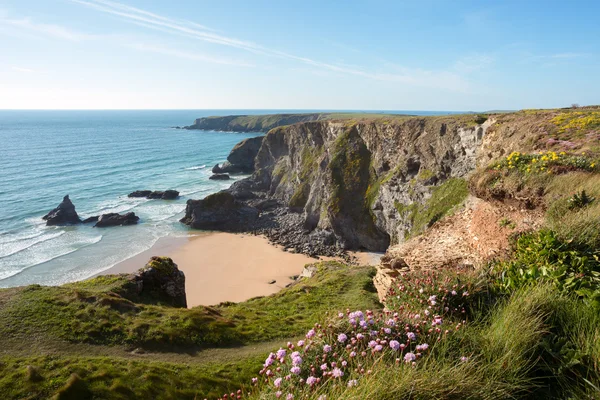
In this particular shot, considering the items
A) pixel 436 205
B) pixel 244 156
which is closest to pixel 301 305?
Answer: pixel 436 205

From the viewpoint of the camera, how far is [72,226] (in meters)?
59.9

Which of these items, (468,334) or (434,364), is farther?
(468,334)

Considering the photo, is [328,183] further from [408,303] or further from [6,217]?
[6,217]

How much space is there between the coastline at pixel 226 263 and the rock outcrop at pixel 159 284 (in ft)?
39.3

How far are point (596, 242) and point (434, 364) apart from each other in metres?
7.10

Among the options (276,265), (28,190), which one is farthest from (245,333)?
(28,190)

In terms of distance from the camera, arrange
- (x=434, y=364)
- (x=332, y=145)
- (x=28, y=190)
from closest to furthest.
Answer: (x=434, y=364) < (x=332, y=145) < (x=28, y=190)

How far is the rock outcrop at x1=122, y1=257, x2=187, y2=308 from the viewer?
76.7 feet

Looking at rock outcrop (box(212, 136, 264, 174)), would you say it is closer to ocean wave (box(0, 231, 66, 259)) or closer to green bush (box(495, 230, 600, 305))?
ocean wave (box(0, 231, 66, 259))

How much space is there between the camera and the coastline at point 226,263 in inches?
1577

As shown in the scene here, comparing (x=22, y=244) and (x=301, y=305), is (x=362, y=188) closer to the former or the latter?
(x=301, y=305)

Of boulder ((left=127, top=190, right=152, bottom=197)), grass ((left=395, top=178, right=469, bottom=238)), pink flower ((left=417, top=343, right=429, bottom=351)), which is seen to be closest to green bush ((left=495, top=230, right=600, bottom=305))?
pink flower ((left=417, top=343, right=429, bottom=351))

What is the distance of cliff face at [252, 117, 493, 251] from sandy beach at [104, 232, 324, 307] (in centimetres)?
1015

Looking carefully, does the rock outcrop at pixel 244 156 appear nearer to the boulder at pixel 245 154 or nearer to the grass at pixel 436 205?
the boulder at pixel 245 154
